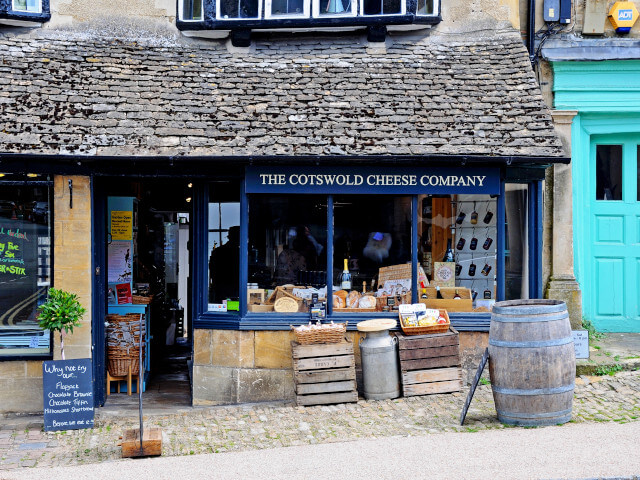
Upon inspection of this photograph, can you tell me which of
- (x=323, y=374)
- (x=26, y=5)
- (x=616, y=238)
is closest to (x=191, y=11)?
(x=26, y=5)

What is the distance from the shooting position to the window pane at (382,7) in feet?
33.1

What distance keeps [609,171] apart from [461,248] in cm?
285

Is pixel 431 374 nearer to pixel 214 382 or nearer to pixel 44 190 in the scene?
pixel 214 382

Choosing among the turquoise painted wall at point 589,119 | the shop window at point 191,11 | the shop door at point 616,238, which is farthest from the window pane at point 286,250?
the shop door at point 616,238

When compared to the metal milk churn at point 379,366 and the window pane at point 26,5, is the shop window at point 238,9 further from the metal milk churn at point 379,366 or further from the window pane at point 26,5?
the metal milk churn at point 379,366

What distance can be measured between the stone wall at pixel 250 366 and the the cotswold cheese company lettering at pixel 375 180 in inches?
70.2

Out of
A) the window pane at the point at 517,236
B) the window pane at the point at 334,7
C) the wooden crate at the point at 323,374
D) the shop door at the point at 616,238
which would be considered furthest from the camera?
the shop door at the point at 616,238

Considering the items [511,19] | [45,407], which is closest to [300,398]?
[45,407]

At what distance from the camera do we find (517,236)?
9.83 metres

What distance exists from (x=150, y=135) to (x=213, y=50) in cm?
202

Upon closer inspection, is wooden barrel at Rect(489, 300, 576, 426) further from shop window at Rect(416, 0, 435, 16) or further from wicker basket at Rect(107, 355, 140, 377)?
wicker basket at Rect(107, 355, 140, 377)

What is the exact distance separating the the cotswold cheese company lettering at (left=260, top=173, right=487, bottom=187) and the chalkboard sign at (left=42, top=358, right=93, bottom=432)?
2.95 meters

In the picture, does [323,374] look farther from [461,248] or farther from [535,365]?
[535,365]

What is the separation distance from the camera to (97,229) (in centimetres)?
930
